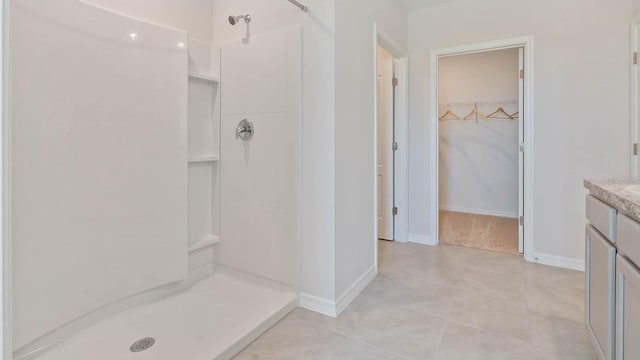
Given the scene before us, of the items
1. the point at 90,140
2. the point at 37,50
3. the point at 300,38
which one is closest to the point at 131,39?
the point at 37,50

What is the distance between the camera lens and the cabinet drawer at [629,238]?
42.5 inches

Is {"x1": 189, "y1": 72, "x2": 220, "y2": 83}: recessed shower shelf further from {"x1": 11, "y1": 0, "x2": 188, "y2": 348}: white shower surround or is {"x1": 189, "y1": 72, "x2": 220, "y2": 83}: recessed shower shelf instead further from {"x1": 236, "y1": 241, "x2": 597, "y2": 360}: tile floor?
{"x1": 236, "y1": 241, "x2": 597, "y2": 360}: tile floor

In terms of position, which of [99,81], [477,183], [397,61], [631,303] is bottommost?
[631,303]

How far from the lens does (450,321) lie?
6.69 feet

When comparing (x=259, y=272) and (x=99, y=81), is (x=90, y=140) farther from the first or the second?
(x=259, y=272)

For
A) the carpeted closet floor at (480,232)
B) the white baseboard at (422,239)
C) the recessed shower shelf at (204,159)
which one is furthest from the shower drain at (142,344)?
the carpeted closet floor at (480,232)

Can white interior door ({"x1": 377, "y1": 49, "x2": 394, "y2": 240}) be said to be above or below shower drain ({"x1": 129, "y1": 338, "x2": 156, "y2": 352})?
above

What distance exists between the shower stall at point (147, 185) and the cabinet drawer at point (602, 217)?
5.24ft

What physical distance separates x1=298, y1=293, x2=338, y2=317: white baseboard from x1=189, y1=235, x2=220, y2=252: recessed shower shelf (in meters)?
0.91

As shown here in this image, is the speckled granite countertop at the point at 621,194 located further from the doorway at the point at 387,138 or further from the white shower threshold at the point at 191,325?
the doorway at the point at 387,138

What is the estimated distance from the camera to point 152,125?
7.34 ft

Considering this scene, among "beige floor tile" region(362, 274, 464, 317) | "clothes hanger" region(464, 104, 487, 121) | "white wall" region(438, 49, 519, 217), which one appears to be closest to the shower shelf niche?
"beige floor tile" region(362, 274, 464, 317)

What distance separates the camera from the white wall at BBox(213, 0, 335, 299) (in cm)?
213

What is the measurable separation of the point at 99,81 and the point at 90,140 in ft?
1.16
